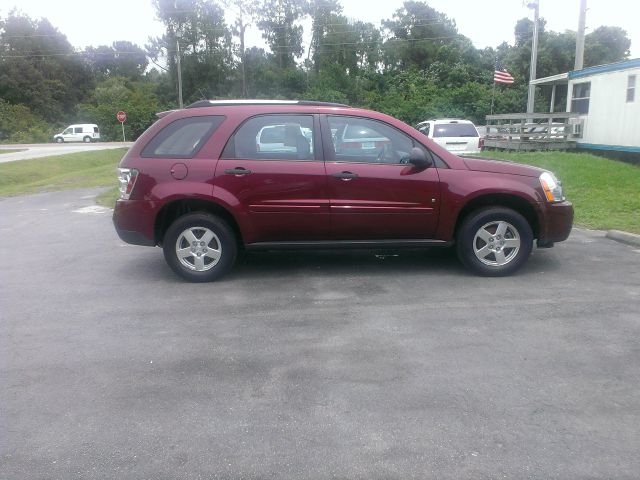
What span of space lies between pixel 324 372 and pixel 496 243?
305cm

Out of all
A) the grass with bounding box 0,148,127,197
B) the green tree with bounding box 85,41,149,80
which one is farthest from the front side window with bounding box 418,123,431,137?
the green tree with bounding box 85,41,149,80

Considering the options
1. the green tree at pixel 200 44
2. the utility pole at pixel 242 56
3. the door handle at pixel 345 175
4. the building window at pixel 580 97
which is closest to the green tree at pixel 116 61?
the green tree at pixel 200 44

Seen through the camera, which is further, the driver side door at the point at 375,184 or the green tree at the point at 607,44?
the green tree at the point at 607,44

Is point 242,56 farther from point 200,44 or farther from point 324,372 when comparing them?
point 324,372

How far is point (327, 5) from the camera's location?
Result: 62188mm

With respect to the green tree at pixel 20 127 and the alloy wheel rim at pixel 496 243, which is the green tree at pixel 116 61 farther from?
the alloy wheel rim at pixel 496 243

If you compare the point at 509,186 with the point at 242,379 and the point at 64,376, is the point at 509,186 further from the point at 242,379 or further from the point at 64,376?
the point at 64,376

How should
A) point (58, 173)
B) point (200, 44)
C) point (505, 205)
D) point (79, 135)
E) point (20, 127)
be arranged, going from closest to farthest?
1. point (505, 205)
2. point (58, 173)
3. point (79, 135)
4. point (20, 127)
5. point (200, 44)

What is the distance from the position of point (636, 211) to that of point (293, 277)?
250 inches

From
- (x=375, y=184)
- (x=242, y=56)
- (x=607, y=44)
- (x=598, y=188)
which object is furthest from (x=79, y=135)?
(x=375, y=184)

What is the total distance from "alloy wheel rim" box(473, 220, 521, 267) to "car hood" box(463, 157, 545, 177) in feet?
1.76

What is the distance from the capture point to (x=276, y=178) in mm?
6301

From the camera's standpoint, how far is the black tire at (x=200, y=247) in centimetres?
639

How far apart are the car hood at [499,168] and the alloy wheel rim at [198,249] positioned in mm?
2758
